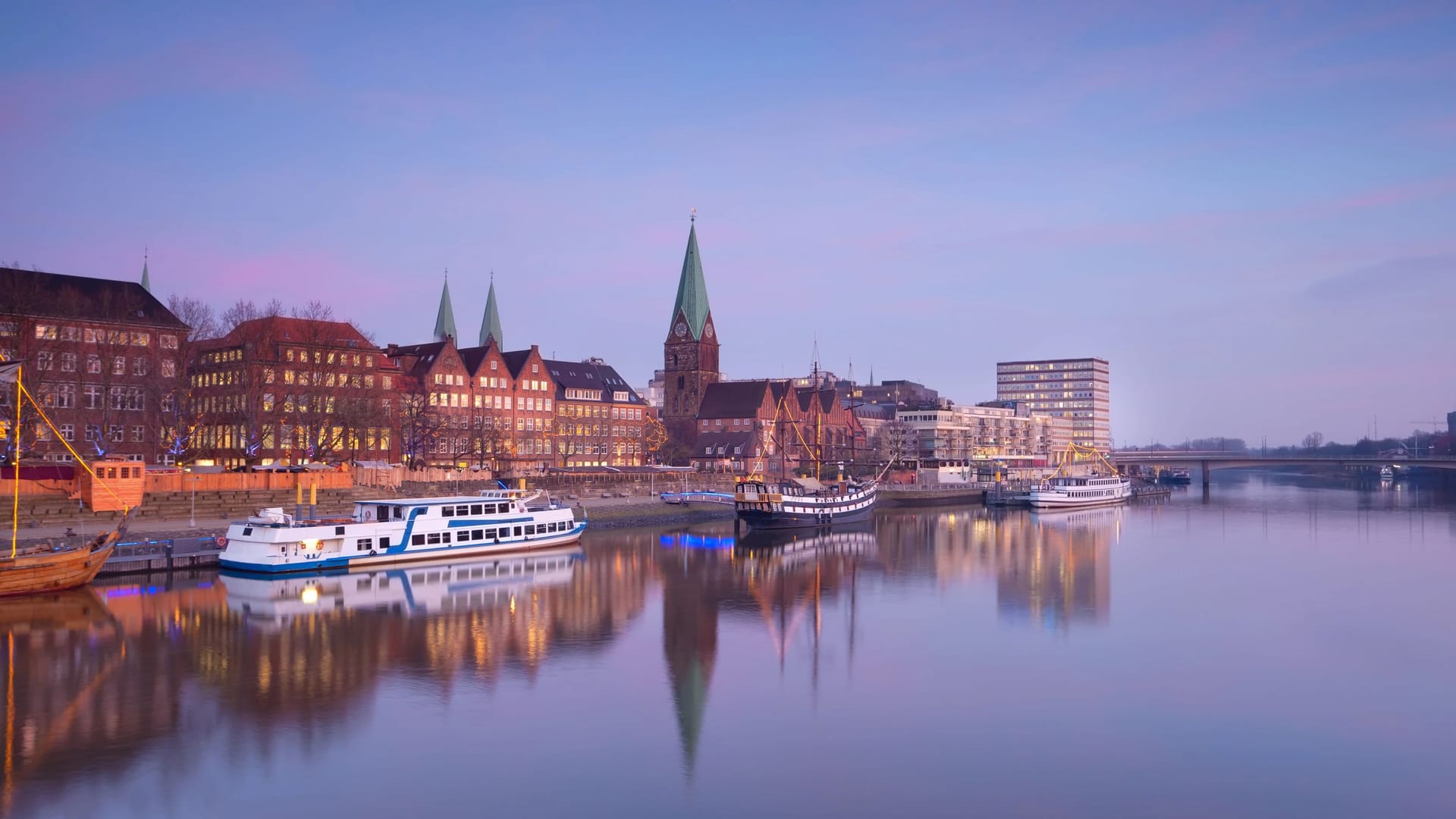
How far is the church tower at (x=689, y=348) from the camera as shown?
16150cm

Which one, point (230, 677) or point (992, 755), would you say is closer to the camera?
point (992, 755)

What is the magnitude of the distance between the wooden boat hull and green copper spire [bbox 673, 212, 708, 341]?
11903 cm

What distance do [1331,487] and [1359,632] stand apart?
528 ft

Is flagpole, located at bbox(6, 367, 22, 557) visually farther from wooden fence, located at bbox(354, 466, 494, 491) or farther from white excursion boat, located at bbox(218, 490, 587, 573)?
wooden fence, located at bbox(354, 466, 494, 491)

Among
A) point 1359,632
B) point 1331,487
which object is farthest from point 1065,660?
point 1331,487

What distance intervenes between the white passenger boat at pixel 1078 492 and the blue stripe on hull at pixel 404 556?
64456 mm

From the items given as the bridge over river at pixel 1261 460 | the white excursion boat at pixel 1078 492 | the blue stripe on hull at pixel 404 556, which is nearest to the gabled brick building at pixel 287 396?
the blue stripe on hull at pixel 404 556

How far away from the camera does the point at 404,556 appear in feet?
188

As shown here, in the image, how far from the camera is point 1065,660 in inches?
1480

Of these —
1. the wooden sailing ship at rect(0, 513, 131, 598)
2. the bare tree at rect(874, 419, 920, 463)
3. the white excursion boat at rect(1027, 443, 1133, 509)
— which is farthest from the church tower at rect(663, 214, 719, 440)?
the wooden sailing ship at rect(0, 513, 131, 598)

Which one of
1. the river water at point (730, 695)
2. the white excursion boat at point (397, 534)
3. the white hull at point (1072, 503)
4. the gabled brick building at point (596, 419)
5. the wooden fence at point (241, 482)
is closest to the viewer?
the river water at point (730, 695)

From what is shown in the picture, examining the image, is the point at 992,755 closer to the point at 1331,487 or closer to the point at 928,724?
the point at 928,724

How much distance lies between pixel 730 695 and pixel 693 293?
132755 millimetres

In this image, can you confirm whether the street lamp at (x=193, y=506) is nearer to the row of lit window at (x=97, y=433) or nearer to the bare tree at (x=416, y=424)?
the row of lit window at (x=97, y=433)
